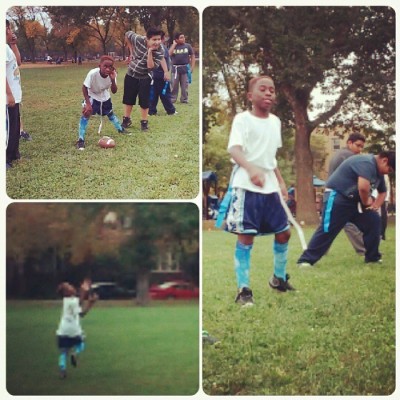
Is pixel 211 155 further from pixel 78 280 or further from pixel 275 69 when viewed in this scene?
pixel 78 280

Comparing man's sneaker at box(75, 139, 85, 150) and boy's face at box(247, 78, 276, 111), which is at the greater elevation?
boy's face at box(247, 78, 276, 111)

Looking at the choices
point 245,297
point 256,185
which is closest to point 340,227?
point 256,185

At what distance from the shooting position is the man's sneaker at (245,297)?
3271mm

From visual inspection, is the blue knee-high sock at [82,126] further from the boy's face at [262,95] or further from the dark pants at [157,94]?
the boy's face at [262,95]

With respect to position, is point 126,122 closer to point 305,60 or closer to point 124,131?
point 124,131

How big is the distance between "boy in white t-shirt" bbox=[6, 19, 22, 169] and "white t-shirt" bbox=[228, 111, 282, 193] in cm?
110

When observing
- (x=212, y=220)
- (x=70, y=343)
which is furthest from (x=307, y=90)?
(x=70, y=343)

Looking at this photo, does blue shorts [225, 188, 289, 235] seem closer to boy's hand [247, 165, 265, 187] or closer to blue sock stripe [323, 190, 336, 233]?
boy's hand [247, 165, 265, 187]

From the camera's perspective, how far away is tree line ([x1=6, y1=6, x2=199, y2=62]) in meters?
3.29

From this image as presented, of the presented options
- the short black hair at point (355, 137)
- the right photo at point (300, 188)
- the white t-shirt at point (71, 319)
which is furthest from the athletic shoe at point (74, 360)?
the short black hair at point (355, 137)

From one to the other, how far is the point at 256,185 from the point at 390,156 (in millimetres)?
715

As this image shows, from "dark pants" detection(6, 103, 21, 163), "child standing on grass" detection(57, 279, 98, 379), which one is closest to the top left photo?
"dark pants" detection(6, 103, 21, 163)

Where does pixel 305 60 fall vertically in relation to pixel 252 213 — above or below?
above

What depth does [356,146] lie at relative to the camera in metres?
3.34
